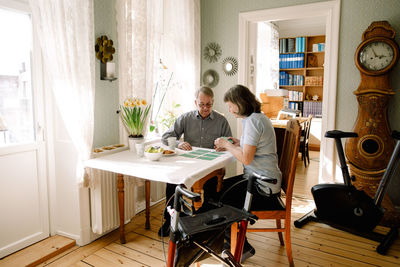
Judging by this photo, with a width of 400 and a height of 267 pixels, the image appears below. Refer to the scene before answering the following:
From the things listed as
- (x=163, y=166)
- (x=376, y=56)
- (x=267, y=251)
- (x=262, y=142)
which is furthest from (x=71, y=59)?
(x=376, y=56)

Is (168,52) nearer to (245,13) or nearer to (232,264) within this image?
(245,13)

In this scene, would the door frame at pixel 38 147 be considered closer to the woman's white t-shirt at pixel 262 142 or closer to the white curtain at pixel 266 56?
the woman's white t-shirt at pixel 262 142

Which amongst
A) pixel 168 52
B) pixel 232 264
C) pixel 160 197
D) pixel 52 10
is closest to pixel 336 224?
pixel 232 264

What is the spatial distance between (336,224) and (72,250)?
2332 millimetres

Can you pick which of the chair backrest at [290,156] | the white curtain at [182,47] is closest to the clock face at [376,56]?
the chair backrest at [290,156]

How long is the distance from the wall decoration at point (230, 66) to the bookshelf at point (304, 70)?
336 cm

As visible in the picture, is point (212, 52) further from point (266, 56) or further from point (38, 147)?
point (266, 56)

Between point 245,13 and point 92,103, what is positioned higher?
point 245,13

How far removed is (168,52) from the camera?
362 centimetres

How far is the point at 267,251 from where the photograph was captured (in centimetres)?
244

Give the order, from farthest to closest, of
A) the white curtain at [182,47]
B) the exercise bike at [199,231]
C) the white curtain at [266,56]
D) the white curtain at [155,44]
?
the white curtain at [266,56] → the white curtain at [182,47] → the white curtain at [155,44] → the exercise bike at [199,231]

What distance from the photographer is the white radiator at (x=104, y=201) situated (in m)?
2.43

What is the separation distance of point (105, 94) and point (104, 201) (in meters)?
0.89

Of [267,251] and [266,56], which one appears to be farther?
[266,56]
